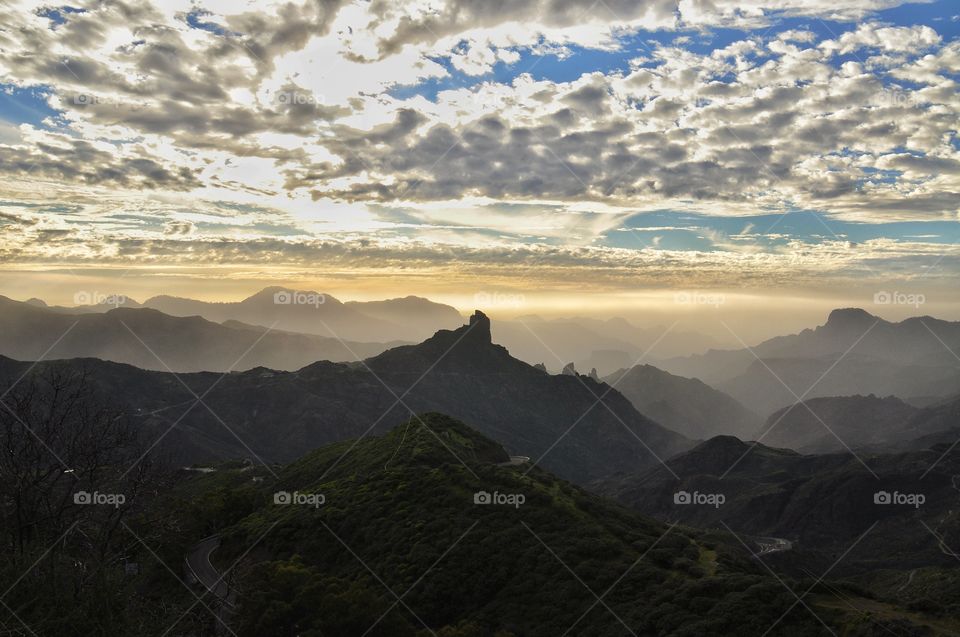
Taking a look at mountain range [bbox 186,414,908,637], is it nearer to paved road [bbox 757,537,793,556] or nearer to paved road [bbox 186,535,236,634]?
paved road [bbox 186,535,236,634]

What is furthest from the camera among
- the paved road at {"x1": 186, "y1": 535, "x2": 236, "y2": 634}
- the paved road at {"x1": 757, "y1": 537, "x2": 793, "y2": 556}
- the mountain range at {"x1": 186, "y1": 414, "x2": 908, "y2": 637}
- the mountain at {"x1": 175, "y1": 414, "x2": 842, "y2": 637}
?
the paved road at {"x1": 757, "y1": 537, "x2": 793, "y2": 556}

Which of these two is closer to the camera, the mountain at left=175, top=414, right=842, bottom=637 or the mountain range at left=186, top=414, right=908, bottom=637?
the mountain range at left=186, top=414, right=908, bottom=637

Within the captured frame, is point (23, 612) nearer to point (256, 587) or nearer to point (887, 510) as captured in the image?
point (256, 587)

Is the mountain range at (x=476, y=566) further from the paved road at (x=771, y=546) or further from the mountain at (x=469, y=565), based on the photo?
the paved road at (x=771, y=546)

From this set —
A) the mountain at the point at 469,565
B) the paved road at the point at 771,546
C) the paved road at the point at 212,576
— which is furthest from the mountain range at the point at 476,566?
the paved road at the point at 771,546

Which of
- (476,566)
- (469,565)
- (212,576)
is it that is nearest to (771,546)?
(476,566)

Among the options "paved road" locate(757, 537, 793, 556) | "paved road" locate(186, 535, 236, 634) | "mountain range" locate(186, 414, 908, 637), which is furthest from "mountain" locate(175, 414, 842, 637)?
"paved road" locate(757, 537, 793, 556)

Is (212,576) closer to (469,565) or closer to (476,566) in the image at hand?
(469,565)

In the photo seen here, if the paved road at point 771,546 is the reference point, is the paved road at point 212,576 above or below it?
above

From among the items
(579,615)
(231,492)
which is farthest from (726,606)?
(231,492)
